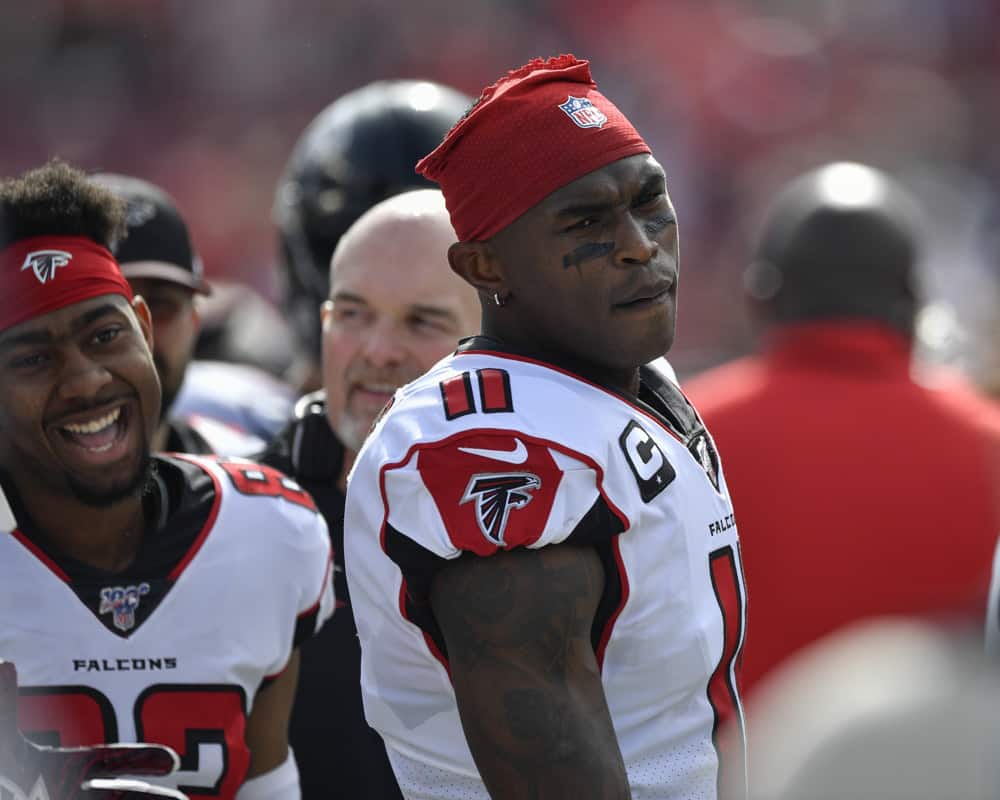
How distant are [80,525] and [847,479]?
1.71 meters

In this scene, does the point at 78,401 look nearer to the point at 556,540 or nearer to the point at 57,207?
the point at 57,207

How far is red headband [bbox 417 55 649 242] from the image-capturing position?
2.09 m

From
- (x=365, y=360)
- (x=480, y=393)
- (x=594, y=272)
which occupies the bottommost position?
(x=480, y=393)

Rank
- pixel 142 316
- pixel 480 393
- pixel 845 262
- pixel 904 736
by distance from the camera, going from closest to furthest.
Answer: pixel 904 736, pixel 480 393, pixel 142 316, pixel 845 262

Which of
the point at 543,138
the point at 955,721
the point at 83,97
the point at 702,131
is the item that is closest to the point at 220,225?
the point at 83,97

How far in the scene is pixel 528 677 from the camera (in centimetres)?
187

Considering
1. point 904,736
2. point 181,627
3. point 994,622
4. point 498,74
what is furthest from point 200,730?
point 498,74

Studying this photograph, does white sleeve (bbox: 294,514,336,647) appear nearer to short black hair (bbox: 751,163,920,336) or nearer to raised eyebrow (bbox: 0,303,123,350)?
Result: raised eyebrow (bbox: 0,303,123,350)

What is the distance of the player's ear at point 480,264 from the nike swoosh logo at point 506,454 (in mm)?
317

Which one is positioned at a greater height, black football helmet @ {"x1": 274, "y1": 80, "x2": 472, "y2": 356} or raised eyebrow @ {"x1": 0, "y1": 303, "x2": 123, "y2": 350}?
black football helmet @ {"x1": 274, "y1": 80, "x2": 472, "y2": 356}

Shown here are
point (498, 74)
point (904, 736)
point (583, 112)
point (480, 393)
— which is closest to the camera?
point (904, 736)

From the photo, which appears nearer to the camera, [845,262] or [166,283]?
[166,283]

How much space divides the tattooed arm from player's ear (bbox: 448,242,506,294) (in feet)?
1.47

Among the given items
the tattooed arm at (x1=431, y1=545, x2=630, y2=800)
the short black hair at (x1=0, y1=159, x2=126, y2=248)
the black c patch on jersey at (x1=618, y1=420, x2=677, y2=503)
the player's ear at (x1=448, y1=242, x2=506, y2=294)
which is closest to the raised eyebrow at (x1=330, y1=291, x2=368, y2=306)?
the short black hair at (x1=0, y1=159, x2=126, y2=248)
